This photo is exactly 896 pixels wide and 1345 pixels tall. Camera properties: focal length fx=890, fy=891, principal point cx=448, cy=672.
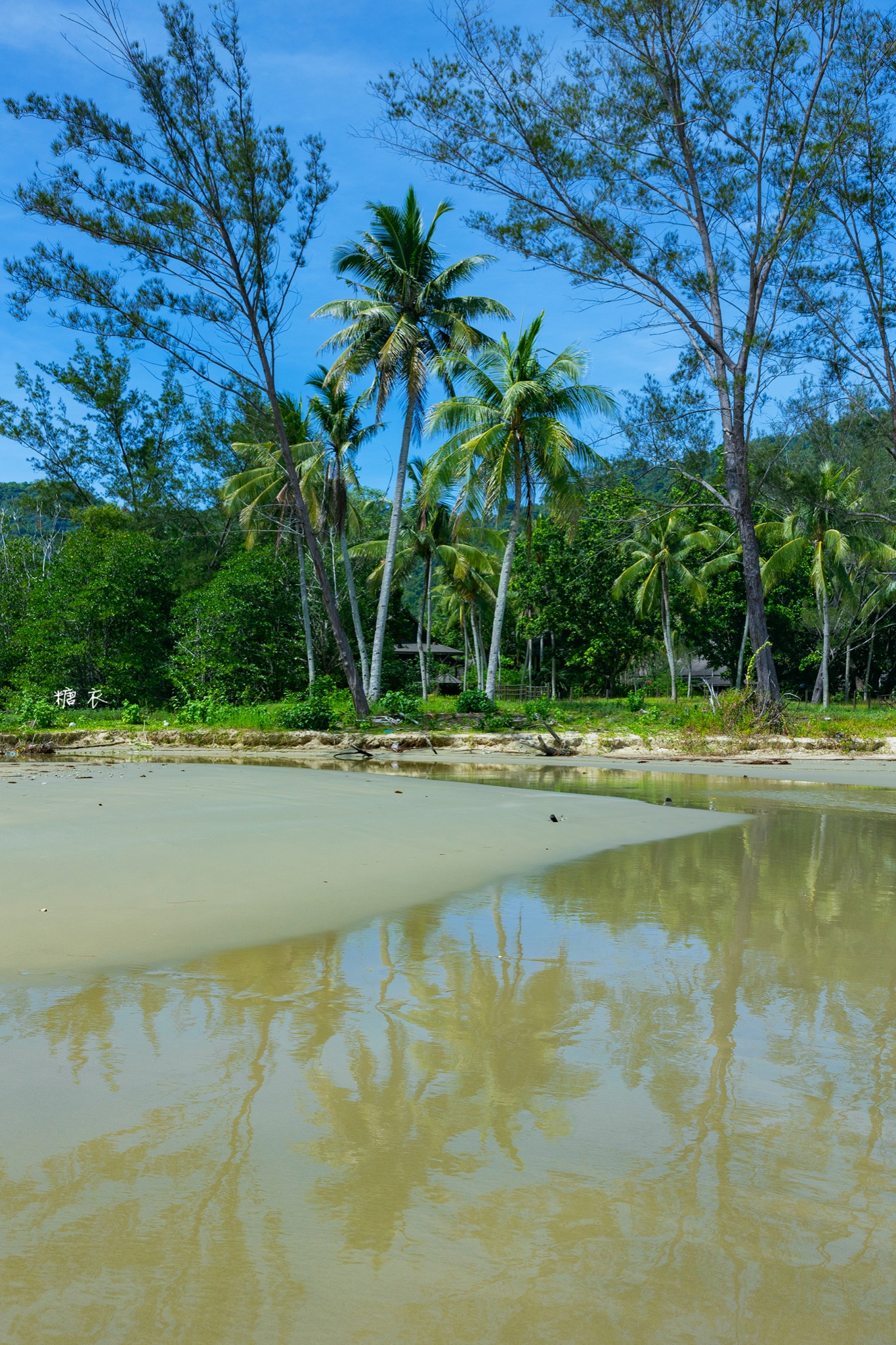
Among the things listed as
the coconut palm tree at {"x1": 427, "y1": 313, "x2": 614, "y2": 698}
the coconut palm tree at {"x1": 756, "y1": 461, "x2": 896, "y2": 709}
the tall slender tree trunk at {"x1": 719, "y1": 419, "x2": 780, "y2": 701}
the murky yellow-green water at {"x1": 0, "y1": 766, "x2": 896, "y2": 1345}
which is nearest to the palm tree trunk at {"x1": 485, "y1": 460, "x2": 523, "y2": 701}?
the coconut palm tree at {"x1": 427, "y1": 313, "x2": 614, "y2": 698}

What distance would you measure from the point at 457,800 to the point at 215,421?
29.5 meters

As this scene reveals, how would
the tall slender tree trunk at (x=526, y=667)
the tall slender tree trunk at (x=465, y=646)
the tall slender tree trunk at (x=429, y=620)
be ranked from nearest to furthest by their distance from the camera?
the tall slender tree trunk at (x=429, y=620) → the tall slender tree trunk at (x=526, y=667) → the tall slender tree trunk at (x=465, y=646)

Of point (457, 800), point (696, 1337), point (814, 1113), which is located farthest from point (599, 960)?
point (457, 800)

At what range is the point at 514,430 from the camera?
75.9 ft

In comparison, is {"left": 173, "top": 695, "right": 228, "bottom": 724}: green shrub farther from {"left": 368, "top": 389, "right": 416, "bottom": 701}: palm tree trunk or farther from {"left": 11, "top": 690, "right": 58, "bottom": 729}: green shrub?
{"left": 368, "top": 389, "right": 416, "bottom": 701}: palm tree trunk

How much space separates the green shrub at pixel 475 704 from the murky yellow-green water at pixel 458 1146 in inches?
655

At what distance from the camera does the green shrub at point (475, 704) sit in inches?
825

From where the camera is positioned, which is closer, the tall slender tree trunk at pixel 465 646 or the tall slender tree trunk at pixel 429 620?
the tall slender tree trunk at pixel 429 620

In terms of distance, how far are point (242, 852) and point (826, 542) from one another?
3022cm

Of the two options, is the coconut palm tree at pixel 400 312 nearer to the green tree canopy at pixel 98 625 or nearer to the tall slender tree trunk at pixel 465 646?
the green tree canopy at pixel 98 625

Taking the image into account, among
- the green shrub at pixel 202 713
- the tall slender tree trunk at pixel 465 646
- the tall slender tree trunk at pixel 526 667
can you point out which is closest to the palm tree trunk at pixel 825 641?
the tall slender tree trunk at pixel 526 667

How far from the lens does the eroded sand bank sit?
438 cm

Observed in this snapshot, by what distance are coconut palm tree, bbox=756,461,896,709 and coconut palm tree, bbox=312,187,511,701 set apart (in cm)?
1285

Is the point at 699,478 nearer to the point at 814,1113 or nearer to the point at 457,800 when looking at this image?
the point at 457,800
